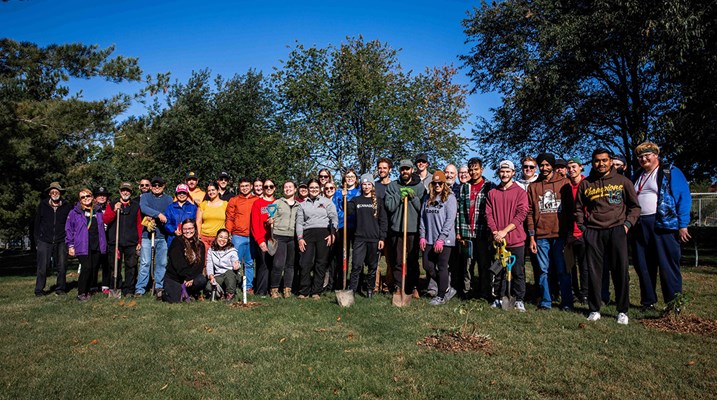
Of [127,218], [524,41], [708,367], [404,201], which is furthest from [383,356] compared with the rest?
[524,41]

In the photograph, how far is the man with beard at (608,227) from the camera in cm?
670

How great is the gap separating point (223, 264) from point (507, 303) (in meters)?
4.89

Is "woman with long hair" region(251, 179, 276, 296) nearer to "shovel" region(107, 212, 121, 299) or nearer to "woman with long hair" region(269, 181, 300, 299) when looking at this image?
"woman with long hair" region(269, 181, 300, 299)

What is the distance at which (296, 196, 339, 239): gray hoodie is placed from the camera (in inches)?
355

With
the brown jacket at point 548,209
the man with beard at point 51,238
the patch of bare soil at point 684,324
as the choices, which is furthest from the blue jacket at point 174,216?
the patch of bare soil at point 684,324

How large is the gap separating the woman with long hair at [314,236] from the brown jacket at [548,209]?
11.3 ft

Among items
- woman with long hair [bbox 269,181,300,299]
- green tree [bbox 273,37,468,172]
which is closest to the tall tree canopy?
green tree [bbox 273,37,468,172]

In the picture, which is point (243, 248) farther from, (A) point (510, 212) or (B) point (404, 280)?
(A) point (510, 212)

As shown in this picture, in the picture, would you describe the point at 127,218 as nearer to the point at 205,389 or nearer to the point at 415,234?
the point at 415,234

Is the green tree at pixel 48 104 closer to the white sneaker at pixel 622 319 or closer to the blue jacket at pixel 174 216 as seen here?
the blue jacket at pixel 174 216

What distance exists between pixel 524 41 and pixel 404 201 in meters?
13.3

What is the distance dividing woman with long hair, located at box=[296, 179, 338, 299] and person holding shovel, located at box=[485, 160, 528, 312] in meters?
2.90

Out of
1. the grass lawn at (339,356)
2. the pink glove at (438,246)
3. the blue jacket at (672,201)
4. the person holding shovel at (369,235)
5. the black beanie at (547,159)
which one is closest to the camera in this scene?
the grass lawn at (339,356)

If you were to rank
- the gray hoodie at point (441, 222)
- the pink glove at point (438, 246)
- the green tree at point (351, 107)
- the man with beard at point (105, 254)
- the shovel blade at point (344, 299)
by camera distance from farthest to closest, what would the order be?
1. the green tree at point (351, 107)
2. the man with beard at point (105, 254)
3. the gray hoodie at point (441, 222)
4. the pink glove at point (438, 246)
5. the shovel blade at point (344, 299)
